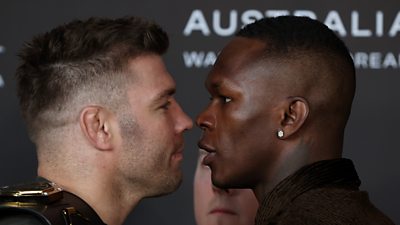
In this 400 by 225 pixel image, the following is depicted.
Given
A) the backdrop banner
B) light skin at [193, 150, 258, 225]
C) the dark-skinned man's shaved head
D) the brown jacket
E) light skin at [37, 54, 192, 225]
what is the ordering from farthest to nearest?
the backdrop banner, light skin at [193, 150, 258, 225], light skin at [37, 54, 192, 225], the dark-skinned man's shaved head, the brown jacket

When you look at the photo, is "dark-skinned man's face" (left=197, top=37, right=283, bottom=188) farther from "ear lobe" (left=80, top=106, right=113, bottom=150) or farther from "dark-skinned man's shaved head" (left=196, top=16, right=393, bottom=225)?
"ear lobe" (left=80, top=106, right=113, bottom=150)

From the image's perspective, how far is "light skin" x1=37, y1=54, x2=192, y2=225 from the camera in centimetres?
187

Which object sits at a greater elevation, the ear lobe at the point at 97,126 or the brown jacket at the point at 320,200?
the ear lobe at the point at 97,126

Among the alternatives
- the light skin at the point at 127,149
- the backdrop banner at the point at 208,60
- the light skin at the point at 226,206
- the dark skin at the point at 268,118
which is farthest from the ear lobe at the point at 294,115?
the backdrop banner at the point at 208,60

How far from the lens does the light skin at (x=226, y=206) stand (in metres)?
2.36

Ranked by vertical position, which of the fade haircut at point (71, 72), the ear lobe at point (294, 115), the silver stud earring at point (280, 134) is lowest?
the silver stud earring at point (280, 134)

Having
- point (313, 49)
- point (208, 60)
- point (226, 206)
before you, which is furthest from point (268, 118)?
point (208, 60)

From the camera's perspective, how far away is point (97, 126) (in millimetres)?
1894

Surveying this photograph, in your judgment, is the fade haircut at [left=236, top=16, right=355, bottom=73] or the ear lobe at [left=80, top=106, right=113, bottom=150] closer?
the fade haircut at [left=236, top=16, right=355, bottom=73]

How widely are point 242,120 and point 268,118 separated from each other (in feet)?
0.16

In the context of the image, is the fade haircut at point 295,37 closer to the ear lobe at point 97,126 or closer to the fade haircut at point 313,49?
the fade haircut at point 313,49

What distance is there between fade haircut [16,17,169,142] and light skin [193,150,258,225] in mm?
529

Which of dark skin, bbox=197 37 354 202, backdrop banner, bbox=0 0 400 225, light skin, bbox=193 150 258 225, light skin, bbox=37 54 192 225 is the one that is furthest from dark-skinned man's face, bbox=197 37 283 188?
backdrop banner, bbox=0 0 400 225

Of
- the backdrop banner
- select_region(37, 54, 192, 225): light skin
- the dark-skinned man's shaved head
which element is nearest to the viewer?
the dark-skinned man's shaved head
